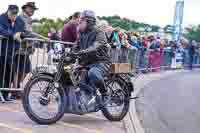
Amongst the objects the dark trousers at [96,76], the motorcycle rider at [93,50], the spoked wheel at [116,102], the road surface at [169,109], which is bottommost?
the road surface at [169,109]

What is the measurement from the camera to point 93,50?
28.7 feet

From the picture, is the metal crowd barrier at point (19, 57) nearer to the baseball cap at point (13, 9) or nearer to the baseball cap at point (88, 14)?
the baseball cap at point (13, 9)

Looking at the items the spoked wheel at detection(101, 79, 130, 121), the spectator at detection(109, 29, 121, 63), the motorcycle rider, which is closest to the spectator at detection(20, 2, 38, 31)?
the motorcycle rider

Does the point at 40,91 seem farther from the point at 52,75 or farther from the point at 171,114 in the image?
the point at 171,114

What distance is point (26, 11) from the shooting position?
11.0 metres

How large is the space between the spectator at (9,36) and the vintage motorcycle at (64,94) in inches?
77.5

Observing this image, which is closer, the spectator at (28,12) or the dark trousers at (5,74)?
the dark trousers at (5,74)

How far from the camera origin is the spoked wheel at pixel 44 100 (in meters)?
8.21

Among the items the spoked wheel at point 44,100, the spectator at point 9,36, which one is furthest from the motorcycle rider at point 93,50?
the spectator at point 9,36

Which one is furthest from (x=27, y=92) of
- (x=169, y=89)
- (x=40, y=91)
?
(x=169, y=89)

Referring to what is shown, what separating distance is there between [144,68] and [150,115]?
1197 centimetres

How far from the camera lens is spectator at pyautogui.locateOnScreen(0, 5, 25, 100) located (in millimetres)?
10258

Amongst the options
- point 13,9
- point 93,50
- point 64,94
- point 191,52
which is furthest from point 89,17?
point 191,52

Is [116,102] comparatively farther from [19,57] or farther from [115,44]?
[115,44]
